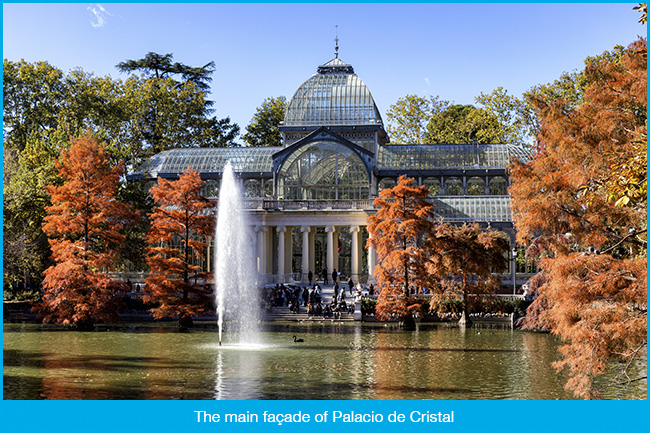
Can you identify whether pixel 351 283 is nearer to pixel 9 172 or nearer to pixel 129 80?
pixel 9 172

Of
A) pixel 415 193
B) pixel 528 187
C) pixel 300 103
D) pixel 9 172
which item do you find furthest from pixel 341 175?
pixel 528 187

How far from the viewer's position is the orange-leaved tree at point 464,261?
1709 inches

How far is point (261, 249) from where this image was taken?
6050 cm

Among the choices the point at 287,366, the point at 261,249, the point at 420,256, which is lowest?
the point at 287,366

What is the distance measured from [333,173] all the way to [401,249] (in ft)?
65.4

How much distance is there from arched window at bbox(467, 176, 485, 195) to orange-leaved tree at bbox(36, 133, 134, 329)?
31644mm

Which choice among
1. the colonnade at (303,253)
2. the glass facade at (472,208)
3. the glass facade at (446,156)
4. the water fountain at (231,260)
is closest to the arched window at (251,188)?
the colonnade at (303,253)

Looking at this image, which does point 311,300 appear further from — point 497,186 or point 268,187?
point 497,186

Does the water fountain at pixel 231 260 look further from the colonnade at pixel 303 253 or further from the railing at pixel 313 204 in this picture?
the railing at pixel 313 204

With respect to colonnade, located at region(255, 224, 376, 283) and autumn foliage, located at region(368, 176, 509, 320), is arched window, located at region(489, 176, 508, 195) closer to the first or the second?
colonnade, located at region(255, 224, 376, 283)

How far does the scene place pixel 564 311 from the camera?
17.5m

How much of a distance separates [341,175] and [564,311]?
4495 centimetres

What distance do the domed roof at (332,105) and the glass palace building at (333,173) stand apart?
0.09 metres

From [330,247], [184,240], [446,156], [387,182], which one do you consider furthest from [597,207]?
[446,156]
